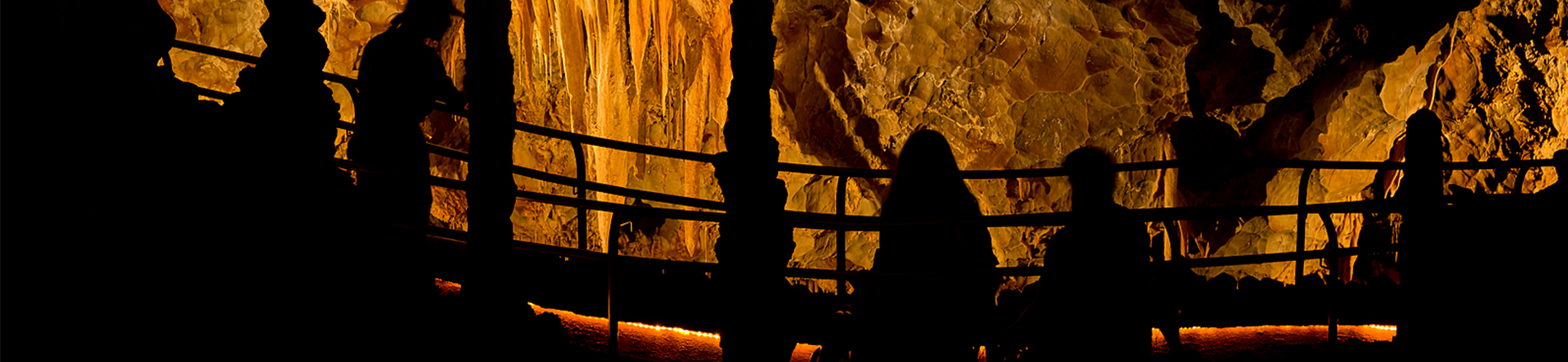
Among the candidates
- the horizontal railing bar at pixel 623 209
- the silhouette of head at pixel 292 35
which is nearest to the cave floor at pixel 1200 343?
the horizontal railing bar at pixel 623 209

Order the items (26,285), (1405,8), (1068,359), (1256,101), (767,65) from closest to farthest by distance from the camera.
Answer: (26,285) < (767,65) < (1068,359) < (1405,8) < (1256,101)

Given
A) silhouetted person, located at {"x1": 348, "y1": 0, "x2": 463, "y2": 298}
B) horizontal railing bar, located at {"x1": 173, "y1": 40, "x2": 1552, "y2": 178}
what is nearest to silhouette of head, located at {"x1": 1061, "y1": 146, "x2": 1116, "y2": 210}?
horizontal railing bar, located at {"x1": 173, "y1": 40, "x2": 1552, "y2": 178}

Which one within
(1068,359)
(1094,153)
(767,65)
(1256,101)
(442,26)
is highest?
(442,26)

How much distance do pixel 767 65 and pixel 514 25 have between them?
6832 mm

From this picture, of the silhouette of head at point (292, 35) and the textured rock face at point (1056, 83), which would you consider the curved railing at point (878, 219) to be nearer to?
the silhouette of head at point (292, 35)

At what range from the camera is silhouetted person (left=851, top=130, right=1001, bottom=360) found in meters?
3.31

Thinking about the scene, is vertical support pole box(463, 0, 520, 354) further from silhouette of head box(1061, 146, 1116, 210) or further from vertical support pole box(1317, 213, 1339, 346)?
vertical support pole box(1317, 213, 1339, 346)

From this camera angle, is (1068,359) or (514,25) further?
(514,25)

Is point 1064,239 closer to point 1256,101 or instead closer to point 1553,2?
point 1256,101

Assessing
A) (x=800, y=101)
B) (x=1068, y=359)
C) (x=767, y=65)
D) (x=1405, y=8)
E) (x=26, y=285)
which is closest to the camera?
(x=26, y=285)

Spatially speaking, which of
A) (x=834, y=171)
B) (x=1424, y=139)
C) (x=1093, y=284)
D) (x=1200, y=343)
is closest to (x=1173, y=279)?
(x=1200, y=343)

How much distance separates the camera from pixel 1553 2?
8.20m

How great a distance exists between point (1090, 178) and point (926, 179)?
602mm

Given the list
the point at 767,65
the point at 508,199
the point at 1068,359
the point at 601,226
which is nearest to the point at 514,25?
the point at 601,226
